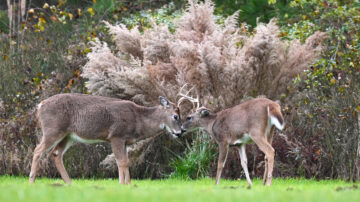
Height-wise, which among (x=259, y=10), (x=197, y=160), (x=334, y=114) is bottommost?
(x=197, y=160)

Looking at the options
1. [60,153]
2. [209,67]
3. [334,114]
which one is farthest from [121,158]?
[334,114]

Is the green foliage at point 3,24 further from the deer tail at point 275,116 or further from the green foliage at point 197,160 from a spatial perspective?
the deer tail at point 275,116

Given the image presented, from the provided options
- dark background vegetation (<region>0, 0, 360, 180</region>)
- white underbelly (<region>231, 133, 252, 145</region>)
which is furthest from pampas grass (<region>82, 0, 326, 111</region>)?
white underbelly (<region>231, 133, 252, 145</region>)

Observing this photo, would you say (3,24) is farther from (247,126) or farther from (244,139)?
(247,126)

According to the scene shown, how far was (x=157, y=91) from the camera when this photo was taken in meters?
12.8

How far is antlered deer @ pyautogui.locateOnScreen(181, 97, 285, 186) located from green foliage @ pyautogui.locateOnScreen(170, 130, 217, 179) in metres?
0.78

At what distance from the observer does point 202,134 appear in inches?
493

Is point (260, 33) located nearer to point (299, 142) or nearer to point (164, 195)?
point (299, 142)

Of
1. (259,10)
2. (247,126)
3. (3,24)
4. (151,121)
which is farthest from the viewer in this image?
(3,24)

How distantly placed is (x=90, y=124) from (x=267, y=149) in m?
2.98

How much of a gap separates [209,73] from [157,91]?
111 cm

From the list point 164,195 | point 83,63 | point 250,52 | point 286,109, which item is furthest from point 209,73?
point 164,195

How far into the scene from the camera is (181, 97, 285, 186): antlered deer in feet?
32.6

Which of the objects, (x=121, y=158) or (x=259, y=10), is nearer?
(x=121, y=158)
